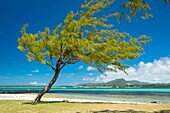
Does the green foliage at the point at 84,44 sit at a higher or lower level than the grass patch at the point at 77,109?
higher

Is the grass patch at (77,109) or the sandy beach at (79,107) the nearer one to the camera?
the grass patch at (77,109)

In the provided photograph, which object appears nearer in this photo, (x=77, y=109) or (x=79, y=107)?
(x=77, y=109)

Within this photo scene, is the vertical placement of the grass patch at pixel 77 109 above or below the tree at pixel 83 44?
below

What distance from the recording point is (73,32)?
25.7 meters

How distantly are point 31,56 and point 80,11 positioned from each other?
6.41 m

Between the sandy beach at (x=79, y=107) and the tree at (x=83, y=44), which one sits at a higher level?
the tree at (x=83, y=44)

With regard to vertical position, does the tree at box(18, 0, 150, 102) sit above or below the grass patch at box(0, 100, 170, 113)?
above

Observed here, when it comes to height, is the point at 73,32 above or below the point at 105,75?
above

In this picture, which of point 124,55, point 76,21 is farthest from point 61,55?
point 124,55

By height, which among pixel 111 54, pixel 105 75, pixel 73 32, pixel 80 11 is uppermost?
pixel 80 11

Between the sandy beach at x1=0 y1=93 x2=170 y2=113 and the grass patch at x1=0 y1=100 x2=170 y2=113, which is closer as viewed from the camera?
the grass patch at x1=0 y1=100 x2=170 y2=113

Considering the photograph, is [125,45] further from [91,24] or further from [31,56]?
[31,56]

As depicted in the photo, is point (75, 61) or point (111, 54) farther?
point (75, 61)

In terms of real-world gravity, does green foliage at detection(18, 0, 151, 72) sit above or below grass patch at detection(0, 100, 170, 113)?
above
